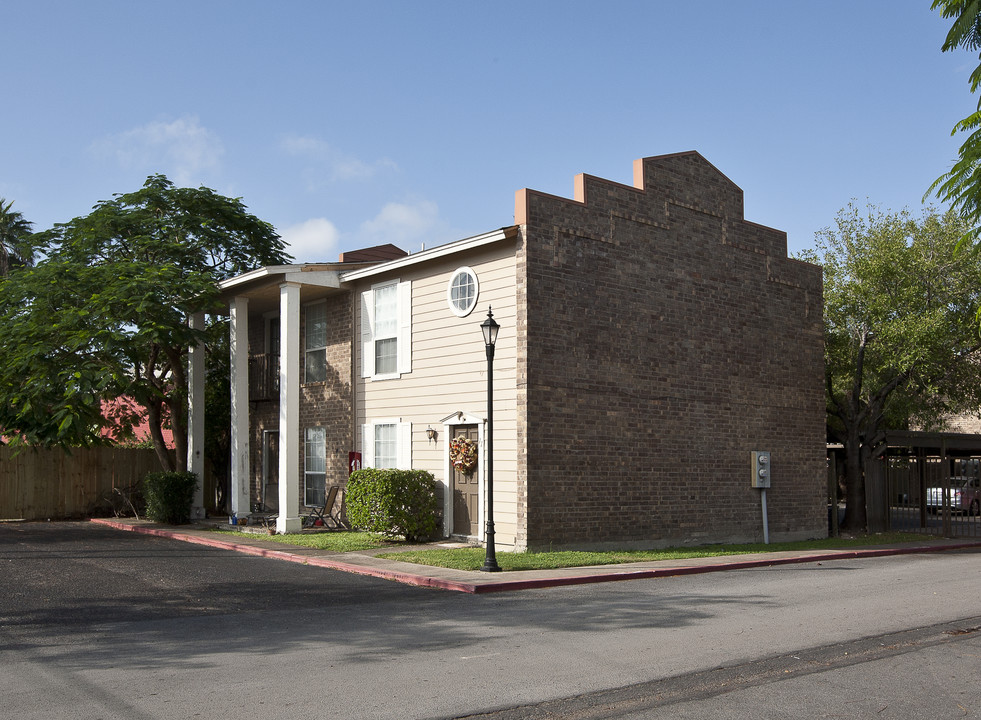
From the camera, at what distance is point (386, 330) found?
19.7 meters

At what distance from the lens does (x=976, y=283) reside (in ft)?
73.0

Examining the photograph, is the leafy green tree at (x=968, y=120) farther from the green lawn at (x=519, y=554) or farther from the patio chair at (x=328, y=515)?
the patio chair at (x=328, y=515)

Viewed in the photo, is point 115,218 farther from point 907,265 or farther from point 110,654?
point 907,265

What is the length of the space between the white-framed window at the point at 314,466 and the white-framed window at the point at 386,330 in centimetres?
233

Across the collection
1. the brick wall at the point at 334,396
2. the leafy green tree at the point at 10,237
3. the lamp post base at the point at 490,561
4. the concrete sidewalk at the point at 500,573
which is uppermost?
the leafy green tree at the point at 10,237

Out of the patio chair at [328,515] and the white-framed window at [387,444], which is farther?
the patio chair at [328,515]

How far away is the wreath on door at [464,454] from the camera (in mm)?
17234

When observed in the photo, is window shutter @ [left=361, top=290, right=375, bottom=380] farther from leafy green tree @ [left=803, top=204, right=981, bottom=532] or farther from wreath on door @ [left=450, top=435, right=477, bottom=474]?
leafy green tree @ [left=803, top=204, right=981, bottom=532]

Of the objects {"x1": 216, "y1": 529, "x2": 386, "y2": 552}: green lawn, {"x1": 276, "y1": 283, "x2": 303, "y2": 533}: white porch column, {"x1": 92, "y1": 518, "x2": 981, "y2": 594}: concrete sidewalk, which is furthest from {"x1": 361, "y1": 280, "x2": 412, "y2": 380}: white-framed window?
{"x1": 92, "y1": 518, "x2": 981, "y2": 594}: concrete sidewalk

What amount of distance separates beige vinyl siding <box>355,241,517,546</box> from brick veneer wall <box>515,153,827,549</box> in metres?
0.45

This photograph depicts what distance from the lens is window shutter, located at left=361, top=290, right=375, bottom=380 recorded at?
65.7 ft

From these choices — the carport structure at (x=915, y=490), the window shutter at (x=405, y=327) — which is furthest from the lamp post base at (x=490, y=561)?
the carport structure at (x=915, y=490)

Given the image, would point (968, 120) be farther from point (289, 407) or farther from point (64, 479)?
point (64, 479)

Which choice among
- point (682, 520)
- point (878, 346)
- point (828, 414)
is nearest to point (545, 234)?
point (682, 520)
